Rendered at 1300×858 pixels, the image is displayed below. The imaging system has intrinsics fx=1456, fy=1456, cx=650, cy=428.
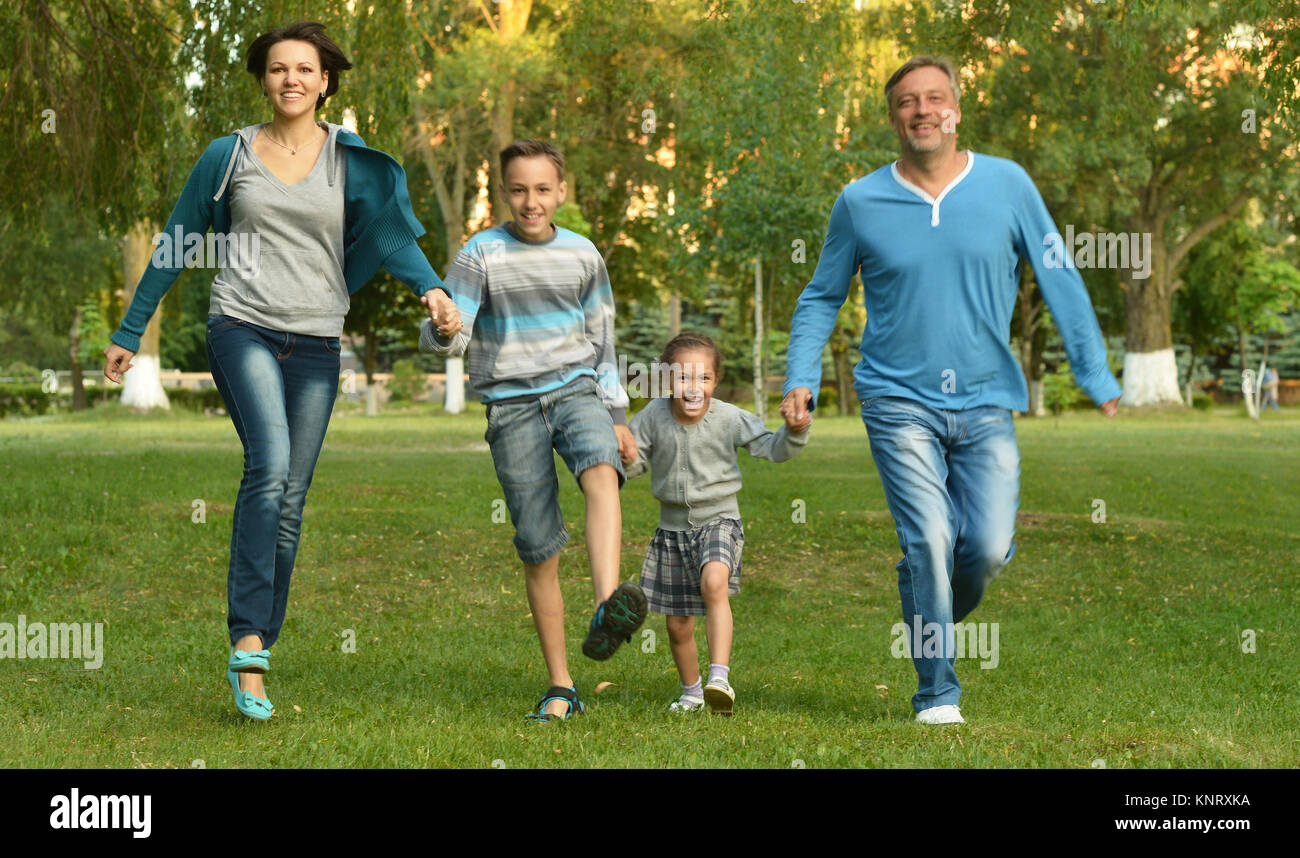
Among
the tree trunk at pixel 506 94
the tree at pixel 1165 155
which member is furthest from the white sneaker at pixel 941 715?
the tree trunk at pixel 506 94

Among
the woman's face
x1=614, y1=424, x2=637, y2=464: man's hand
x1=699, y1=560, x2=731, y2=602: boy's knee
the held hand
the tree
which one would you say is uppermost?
the tree

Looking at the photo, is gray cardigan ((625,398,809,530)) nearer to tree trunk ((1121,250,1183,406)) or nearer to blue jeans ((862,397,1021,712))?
blue jeans ((862,397,1021,712))

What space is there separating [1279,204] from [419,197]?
946 inches

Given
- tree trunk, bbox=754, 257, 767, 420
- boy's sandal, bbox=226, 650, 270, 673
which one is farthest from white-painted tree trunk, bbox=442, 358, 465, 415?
boy's sandal, bbox=226, 650, 270, 673

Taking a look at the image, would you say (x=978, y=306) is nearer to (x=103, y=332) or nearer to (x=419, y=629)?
(x=419, y=629)

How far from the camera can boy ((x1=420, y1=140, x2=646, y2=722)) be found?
18.4 feet

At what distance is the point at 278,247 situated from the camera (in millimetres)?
5477

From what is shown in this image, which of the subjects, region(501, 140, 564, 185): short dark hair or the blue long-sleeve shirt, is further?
region(501, 140, 564, 185): short dark hair

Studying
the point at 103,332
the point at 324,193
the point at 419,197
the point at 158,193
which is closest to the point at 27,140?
the point at 158,193

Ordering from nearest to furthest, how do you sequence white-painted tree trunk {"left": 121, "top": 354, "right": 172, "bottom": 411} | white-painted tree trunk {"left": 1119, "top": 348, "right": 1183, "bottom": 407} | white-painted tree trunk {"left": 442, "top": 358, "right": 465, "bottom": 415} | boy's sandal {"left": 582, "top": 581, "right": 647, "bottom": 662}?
boy's sandal {"left": 582, "top": 581, "right": 647, "bottom": 662} → white-painted tree trunk {"left": 121, "top": 354, "right": 172, "bottom": 411} → white-painted tree trunk {"left": 442, "top": 358, "right": 465, "bottom": 415} → white-painted tree trunk {"left": 1119, "top": 348, "right": 1183, "bottom": 407}

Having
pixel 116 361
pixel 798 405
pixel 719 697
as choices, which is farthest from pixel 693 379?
pixel 116 361

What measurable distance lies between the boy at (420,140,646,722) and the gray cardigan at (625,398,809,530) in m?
0.42

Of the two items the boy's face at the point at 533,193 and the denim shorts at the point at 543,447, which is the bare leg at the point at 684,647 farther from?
the boy's face at the point at 533,193
